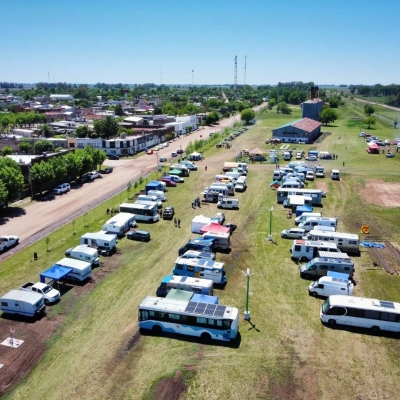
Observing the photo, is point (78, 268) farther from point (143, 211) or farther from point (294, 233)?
point (294, 233)

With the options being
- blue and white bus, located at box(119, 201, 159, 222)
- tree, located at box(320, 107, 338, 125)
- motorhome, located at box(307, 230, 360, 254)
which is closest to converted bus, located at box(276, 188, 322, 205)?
motorhome, located at box(307, 230, 360, 254)

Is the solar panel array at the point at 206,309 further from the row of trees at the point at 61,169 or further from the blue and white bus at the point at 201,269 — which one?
the row of trees at the point at 61,169

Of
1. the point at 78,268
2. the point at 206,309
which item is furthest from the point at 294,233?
the point at 78,268

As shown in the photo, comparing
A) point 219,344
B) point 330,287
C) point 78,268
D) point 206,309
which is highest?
point 206,309

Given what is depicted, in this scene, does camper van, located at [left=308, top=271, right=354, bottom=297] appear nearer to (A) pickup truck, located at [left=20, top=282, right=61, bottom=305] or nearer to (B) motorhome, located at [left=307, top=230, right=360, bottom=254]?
(B) motorhome, located at [left=307, top=230, right=360, bottom=254]

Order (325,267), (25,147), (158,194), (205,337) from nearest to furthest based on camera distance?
(205,337) → (325,267) → (158,194) → (25,147)

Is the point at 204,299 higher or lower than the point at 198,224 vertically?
higher

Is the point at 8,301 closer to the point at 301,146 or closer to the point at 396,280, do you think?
the point at 396,280

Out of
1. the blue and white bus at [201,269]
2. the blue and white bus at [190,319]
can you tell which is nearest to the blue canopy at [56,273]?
the blue and white bus at [201,269]
